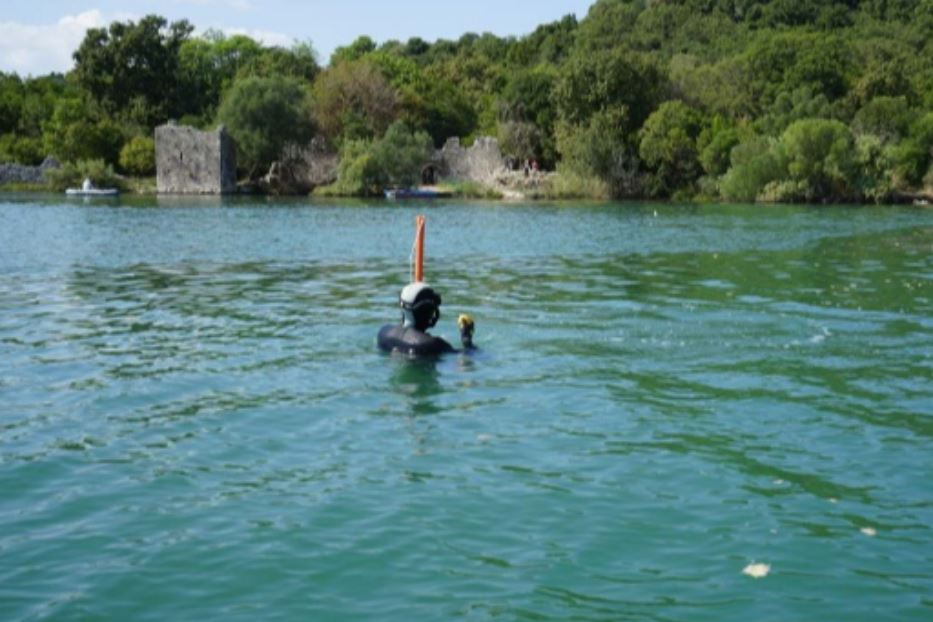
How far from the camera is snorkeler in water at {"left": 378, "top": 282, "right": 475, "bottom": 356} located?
17.0 metres

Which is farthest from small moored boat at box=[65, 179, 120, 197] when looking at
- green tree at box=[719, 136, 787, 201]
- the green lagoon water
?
the green lagoon water

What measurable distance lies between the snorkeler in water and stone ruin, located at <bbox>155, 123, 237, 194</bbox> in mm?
85408

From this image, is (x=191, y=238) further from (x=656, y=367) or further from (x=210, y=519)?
(x=210, y=519)

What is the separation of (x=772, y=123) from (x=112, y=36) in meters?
67.4

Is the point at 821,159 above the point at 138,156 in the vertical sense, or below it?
Result: above

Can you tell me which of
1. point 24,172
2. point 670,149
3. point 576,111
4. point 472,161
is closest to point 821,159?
point 670,149

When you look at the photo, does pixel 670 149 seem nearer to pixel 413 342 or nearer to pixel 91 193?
pixel 91 193

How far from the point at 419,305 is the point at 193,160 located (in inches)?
3430

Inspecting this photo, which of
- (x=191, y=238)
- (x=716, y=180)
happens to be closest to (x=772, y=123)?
(x=716, y=180)

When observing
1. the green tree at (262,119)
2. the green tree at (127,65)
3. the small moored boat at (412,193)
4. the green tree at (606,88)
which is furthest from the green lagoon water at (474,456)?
the green tree at (127,65)

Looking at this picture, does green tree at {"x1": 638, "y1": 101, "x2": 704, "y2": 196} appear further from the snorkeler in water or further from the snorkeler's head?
the snorkeler's head

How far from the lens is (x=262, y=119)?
103m

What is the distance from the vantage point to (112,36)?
118m

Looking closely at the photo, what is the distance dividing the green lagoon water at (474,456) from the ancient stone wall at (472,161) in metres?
73.7
